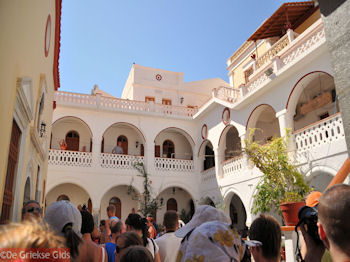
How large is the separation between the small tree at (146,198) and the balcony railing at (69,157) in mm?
2373

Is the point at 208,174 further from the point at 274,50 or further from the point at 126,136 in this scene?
the point at 274,50

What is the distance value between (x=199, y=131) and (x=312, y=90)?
252 inches

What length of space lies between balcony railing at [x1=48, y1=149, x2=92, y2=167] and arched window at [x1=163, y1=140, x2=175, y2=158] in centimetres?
490

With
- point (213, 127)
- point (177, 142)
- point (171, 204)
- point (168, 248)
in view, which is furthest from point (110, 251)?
point (177, 142)

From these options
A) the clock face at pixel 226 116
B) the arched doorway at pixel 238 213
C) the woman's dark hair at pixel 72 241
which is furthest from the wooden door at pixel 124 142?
the woman's dark hair at pixel 72 241

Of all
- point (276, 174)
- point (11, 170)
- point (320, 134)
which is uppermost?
point (320, 134)

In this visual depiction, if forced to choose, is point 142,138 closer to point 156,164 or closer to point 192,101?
point 156,164

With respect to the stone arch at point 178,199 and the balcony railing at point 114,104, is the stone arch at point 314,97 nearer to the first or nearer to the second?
the balcony railing at point 114,104

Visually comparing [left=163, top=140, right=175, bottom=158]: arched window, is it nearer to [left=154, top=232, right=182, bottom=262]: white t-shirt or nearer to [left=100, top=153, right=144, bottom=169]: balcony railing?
[left=100, top=153, right=144, bottom=169]: balcony railing

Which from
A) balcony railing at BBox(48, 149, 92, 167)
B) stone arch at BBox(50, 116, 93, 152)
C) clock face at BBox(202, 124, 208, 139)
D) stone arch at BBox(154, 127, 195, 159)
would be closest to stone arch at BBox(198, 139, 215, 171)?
clock face at BBox(202, 124, 208, 139)

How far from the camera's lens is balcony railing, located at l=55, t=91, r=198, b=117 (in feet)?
47.6

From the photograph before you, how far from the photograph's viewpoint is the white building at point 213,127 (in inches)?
379

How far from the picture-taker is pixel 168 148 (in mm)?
17766

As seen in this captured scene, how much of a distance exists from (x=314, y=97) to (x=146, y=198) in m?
8.99
